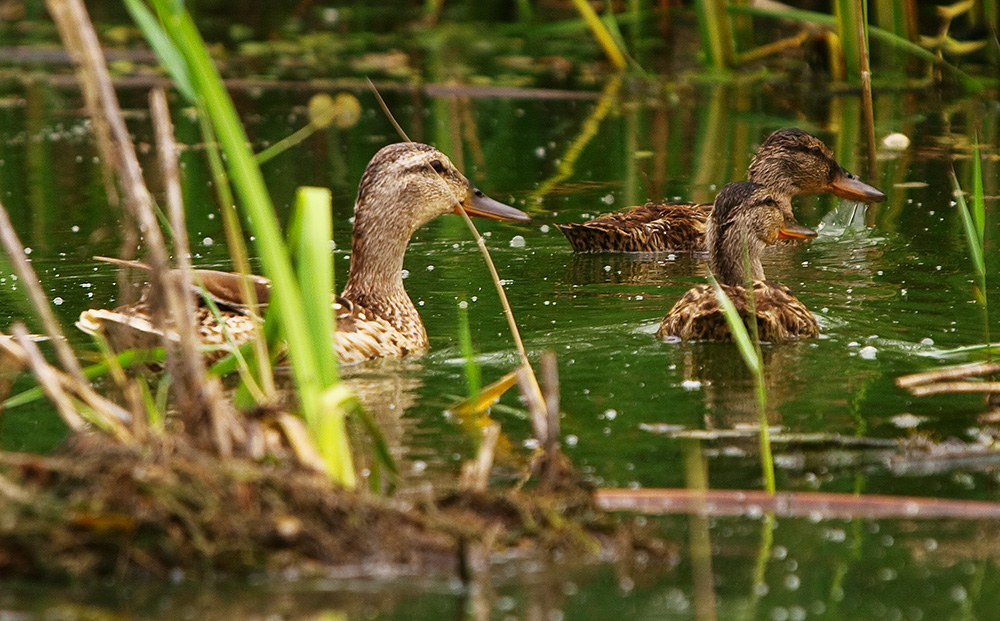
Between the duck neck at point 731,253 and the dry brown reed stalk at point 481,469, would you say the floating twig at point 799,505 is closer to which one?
the dry brown reed stalk at point 481,469

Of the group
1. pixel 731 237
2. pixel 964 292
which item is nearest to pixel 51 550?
pixel 731 237

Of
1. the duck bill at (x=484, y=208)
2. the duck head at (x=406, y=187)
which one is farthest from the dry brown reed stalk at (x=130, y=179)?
the duck bill at (x=484, y=208)

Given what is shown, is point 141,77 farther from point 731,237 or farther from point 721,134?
point 731,237

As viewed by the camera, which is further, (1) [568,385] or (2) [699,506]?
(1) [568,385]

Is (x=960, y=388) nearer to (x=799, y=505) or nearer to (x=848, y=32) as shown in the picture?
(x=799, y=505)

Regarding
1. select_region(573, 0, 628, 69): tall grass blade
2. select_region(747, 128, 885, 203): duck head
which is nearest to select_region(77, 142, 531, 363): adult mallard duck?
select_region(747, 128, 885, 203): duck head

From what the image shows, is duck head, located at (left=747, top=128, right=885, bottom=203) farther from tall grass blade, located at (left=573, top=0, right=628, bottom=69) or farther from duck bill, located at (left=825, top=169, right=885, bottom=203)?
tall grass blade, located at (left=573, top=0, right=628, bottom=69)

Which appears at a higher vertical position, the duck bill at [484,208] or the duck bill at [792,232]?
the duck bill at [484,208]

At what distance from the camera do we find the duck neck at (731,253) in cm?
773

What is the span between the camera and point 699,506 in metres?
4.29

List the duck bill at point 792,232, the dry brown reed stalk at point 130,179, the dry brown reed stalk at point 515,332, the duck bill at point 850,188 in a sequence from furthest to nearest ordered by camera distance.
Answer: the duck bill at point 850,188, the duck bill at point 792,232, the dry brown reed stalk at point 515,332, the dry brown reed stalk at point 130,179

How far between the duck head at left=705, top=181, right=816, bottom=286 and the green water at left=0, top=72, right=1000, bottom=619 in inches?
14.8

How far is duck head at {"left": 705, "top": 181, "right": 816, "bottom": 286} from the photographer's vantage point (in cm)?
777

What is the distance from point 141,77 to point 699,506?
12168mm
